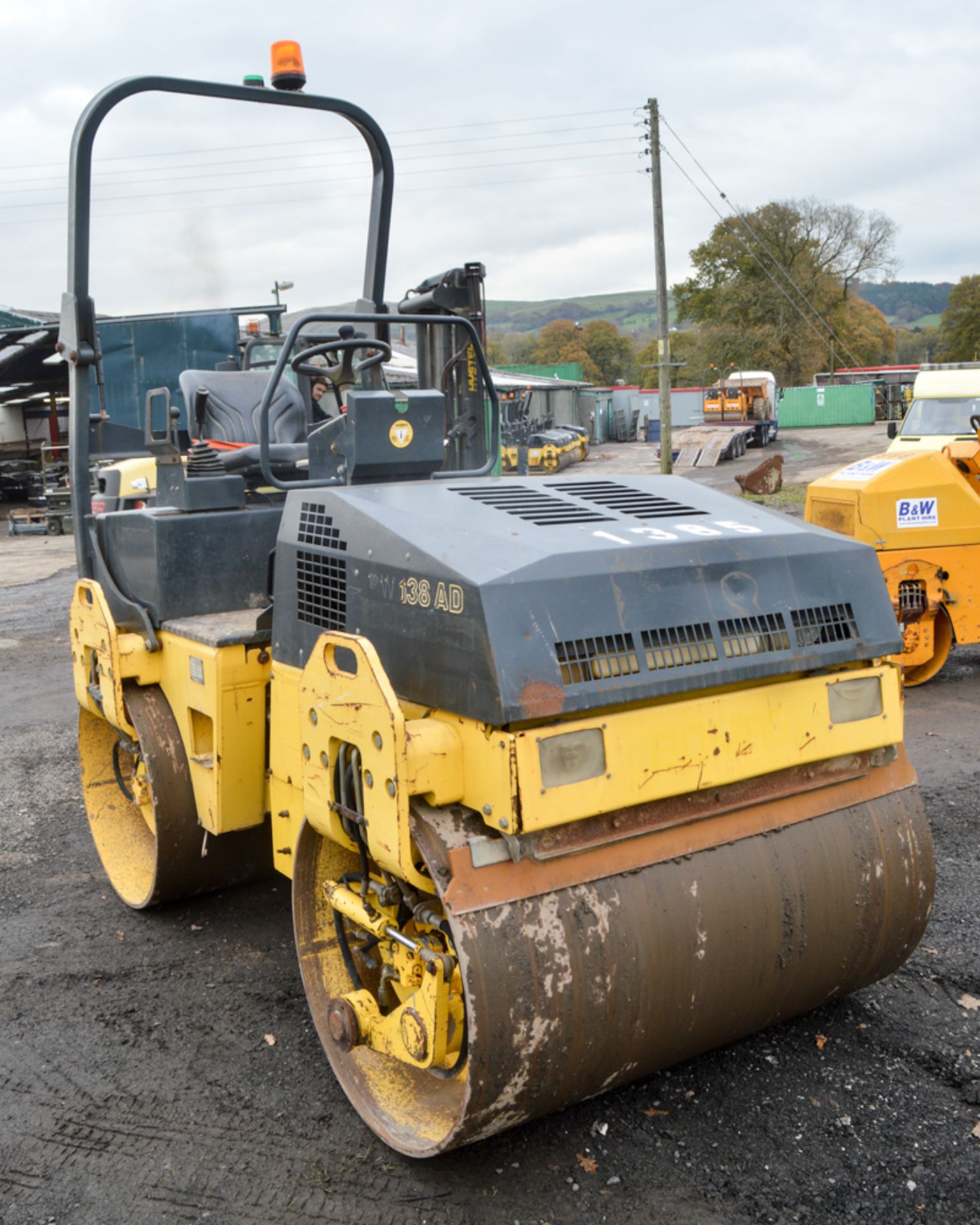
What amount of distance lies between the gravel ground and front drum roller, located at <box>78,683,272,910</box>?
0.18m

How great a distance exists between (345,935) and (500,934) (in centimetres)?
88

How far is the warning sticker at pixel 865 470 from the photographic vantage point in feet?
23.6

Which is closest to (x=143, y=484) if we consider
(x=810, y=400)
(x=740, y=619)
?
(x=740, y=619)

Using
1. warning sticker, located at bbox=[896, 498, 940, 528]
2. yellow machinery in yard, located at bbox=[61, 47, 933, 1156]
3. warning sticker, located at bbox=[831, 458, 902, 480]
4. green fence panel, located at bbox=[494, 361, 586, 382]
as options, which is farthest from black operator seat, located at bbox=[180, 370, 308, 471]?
green fence panel, located at bbox=[494, 361, 586, 382]

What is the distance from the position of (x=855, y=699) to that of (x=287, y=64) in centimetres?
299

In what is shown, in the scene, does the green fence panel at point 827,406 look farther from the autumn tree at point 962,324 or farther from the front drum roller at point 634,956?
the front drum roller at point 634,956

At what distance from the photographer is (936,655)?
733cm

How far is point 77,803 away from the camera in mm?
5832

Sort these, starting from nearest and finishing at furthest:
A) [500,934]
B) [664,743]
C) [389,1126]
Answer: [500,934] < [664,743] < [389,1126]

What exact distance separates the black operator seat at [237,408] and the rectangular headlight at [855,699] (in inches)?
127

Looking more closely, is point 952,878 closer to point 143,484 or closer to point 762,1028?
point 762,1028

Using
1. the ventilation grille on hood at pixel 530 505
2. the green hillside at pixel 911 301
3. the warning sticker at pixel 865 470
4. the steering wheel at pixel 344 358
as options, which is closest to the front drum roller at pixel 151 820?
the steering wheel at pixel 344 358

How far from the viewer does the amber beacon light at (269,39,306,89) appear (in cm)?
410

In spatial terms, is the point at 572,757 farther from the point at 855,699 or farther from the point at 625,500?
the point at 625,500
